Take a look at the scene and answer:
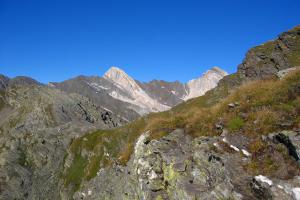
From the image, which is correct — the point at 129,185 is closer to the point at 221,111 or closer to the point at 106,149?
the point at 221,111

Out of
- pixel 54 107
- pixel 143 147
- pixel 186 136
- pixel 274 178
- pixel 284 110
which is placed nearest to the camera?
pixel 274 178

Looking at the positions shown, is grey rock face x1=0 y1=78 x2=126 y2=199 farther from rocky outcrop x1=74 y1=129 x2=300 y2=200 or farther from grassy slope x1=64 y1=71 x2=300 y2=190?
rocky outcrop x1=74 y1=129 x2=300 y2=200

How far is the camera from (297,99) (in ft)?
53.8

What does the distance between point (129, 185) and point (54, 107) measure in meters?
132

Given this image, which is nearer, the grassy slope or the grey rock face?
the grassy slope

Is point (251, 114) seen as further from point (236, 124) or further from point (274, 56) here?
point (274, 56)

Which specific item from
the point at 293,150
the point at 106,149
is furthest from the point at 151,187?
the point at 106,149

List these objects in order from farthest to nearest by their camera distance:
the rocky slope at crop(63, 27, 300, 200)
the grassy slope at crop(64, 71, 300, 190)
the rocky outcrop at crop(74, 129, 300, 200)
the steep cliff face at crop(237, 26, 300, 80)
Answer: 1. the steep cliff face at crop(237, 26, 300, 80)
2. the grassy slope at crop(64, 71, 300, 190)
3. the rocky slope at crop(63, 27, 300, 200)
4. the rocky outcrop at crop(74, 129, 300, 200)

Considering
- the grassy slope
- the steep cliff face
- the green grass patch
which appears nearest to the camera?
the grassy slope

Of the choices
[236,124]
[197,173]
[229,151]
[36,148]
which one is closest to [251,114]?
[236,124]

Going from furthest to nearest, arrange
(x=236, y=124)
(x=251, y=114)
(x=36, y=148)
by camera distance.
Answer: (x=36, y=148), (x=251, y=114), (x=236, y=124)

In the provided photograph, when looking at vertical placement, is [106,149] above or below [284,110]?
above

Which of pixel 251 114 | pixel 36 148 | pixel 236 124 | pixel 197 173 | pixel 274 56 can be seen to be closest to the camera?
pixel 197 173

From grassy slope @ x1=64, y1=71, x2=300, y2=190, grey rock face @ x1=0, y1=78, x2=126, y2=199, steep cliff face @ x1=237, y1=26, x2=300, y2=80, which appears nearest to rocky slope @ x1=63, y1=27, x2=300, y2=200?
grassy slope @ x1=64, y1=71, x2=300, y2=190
